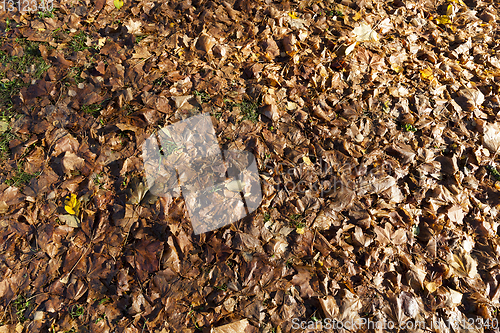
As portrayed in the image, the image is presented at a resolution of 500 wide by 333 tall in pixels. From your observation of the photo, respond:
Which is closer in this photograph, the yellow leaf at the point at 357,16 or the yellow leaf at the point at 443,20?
the yellow leaf at the point at 357,16

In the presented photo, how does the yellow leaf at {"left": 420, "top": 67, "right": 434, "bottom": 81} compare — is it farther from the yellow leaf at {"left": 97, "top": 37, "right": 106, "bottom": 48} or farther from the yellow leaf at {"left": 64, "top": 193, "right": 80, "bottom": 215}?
the yellow leaf at {"left": 64, "top": 193, "right": 80, "bottom": 215}

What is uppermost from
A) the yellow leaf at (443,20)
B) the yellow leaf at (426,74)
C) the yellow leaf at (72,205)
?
the yellow leaf at (443,20)

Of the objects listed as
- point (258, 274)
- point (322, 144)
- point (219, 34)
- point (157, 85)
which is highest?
point (219, 34)

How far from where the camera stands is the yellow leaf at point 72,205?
7.26 ft

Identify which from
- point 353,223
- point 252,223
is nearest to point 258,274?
point 252,223

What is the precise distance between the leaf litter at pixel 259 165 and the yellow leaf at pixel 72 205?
0.02 m

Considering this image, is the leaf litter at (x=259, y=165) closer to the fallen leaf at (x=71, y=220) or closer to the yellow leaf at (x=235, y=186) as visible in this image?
the fallen leaf at (x=71, y=220)

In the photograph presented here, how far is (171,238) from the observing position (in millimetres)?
2107

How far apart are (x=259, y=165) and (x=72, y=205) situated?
150cm

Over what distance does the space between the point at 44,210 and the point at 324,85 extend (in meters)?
2.61

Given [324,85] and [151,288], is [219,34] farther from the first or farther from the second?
[151,288]

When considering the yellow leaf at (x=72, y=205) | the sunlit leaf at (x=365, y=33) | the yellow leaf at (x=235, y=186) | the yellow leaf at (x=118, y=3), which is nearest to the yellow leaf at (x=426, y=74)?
the sunlit leaf at (x=365, y=33)

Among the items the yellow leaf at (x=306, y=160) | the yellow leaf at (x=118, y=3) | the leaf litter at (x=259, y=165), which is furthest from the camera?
the yellow leaf at (x=118, y=3)

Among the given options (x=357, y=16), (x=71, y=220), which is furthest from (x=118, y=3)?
(x=357, y=16)
